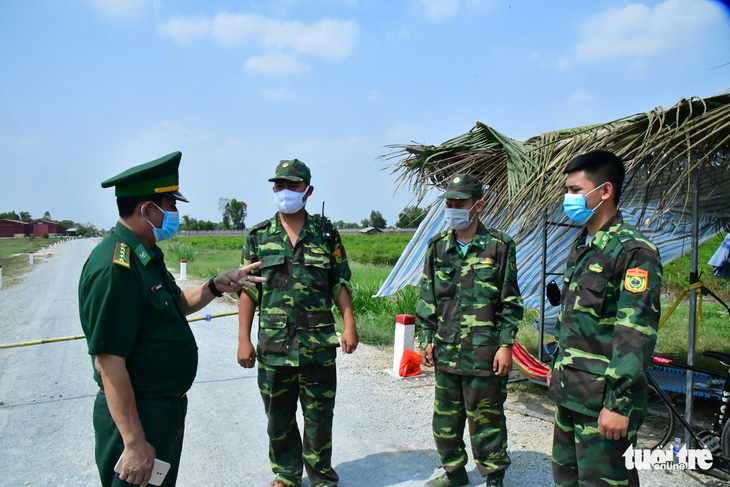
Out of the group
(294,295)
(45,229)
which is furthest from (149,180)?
(45,229)

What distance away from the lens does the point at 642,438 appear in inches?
169

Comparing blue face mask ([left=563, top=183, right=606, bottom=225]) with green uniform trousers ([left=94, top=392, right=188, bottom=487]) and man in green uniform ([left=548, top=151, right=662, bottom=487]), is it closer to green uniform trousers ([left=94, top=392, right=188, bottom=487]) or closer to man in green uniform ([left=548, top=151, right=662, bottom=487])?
man in green uniform ([left=548, top=151, right=662, bottom=487])

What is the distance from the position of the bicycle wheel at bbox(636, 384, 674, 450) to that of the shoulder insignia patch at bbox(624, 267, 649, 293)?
205 centimetres

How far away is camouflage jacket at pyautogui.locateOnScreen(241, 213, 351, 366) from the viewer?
3.06 metres

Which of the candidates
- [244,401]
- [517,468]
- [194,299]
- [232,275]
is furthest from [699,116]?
[244,401]

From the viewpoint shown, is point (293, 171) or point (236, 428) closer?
point (293, 171)

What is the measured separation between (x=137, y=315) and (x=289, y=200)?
142 cm

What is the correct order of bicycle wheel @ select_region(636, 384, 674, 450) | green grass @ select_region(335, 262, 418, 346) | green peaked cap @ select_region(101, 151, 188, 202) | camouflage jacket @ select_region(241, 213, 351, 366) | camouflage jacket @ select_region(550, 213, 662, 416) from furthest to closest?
1. green grass @ select_region(335, 262, 418, 346)
2. bicycle wheel @ select_region(636, 384, 674, 450)
3. camouflage jacket @ select_region(241, 213, 351, 366)
4. camouflage jacket @ select_region(550, 213, 662, 416)
5. green peaked cap @ select_region(101, 151, 188, 202)

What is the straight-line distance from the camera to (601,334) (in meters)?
2.37

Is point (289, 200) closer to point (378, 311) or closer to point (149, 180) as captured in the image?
point (149, 180)

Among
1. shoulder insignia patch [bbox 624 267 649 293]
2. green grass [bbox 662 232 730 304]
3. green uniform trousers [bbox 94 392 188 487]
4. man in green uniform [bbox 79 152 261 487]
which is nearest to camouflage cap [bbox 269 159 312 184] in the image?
man in green uniform [bbox 79 152 261 487]

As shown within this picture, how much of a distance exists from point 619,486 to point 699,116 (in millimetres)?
2355

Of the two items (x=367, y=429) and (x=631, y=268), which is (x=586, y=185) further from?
(x=367, y=429)

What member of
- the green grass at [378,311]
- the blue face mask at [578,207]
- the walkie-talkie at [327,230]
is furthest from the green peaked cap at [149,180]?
the green grass at [378,311]
